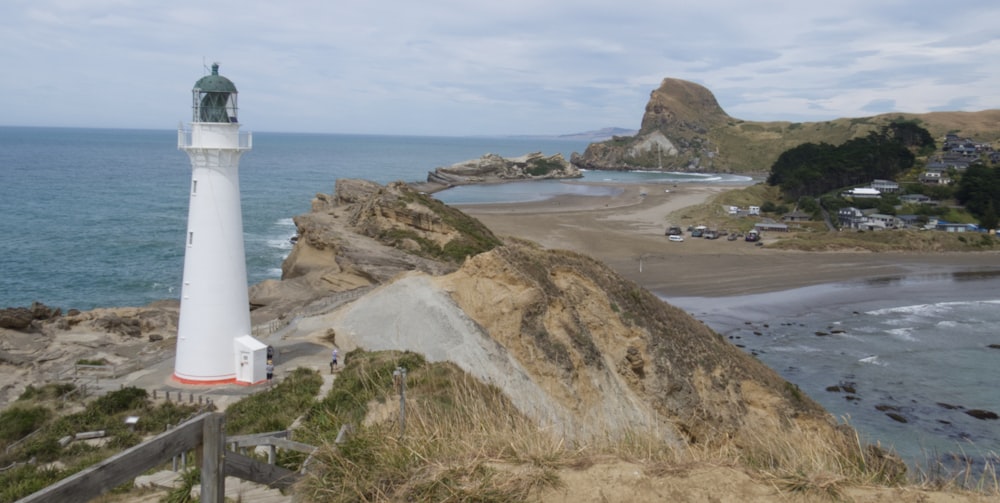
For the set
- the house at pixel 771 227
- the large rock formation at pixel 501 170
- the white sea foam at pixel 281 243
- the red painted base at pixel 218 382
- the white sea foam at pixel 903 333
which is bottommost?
the white sea foam at pixel 281 243

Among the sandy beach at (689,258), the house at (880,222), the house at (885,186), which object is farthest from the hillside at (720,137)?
the sandy beach at (689,258)

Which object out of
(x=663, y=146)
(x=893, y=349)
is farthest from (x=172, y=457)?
(x=663, y=146)

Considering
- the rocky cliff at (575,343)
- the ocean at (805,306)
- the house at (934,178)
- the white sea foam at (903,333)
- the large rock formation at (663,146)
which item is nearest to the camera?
the rocky cliff at (575,343)

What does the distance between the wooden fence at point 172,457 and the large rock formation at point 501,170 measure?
11436 centimetres

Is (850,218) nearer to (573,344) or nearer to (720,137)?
(573,344)

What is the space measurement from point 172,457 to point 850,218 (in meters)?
74.4

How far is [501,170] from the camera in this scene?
137250 mm

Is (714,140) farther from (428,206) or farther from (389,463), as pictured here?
(389,463)

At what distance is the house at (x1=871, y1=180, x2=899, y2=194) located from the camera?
84.0 m

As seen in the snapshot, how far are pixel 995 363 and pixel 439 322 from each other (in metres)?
25.1

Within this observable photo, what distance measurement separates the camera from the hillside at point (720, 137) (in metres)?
159

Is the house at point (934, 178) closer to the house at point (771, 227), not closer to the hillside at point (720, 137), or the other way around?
the house at point (771, 227)

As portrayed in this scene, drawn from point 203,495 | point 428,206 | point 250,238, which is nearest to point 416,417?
point 203,495

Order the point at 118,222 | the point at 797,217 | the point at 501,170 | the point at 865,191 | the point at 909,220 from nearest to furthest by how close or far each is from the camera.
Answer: the point at 118,222 → the point at 909,220 → the point at 797,217 → the point at 865,191 → the point at 501,170
